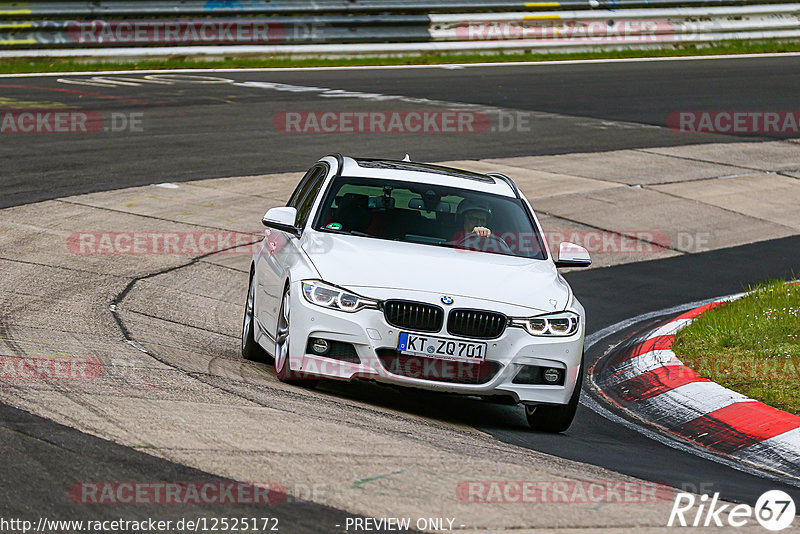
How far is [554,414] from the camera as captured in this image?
817 centimetres

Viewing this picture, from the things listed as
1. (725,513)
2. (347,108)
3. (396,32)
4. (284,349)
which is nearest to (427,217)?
(284,349)

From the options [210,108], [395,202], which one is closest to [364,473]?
[395,202]

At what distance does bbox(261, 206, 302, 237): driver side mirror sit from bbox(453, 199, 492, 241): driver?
3.76 feet

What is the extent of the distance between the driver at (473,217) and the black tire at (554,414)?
1.39m

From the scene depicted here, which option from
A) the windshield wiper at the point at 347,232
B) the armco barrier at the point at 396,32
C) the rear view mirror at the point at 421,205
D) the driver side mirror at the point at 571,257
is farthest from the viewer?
the armco barrier at the point at 396,32

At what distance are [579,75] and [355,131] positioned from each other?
30.3 feet

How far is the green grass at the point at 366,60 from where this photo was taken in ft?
85.7

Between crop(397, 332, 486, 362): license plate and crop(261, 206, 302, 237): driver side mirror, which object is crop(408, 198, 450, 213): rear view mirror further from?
crop(397, 332, 486, 362): license plate

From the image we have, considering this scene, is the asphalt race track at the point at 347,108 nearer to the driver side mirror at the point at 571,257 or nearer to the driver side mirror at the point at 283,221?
the driver side mirror at the point at 283,221

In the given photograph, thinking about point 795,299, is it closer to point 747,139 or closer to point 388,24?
point 747,139

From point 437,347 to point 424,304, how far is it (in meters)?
0.28

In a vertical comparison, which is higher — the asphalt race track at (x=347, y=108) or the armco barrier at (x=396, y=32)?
the armco barrier at (x=396, y=32)

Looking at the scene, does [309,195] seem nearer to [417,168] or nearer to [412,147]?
[417,168]

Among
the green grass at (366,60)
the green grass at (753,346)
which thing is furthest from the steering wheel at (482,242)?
the green grass at (366,60)
